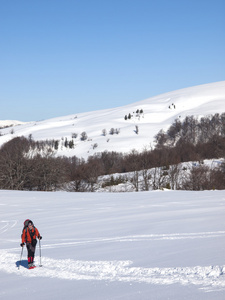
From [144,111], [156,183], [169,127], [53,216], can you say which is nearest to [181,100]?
[144,111]

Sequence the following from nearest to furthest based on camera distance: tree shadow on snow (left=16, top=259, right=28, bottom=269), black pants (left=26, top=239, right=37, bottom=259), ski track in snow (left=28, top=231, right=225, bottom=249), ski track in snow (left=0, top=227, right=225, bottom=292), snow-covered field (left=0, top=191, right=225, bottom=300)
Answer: snow-covered field (left=0, top=191, right=225, bottom=300)
ski track in snow (left=0, top=227, right=225, bottom=292)
black pants (left=26, top=239, right=37, bottom=259)
tree shadow on snow (left=16, top=259, right=28, bottom=269)
ski track in snow (left=28, top=231, right=225, bottom=249)

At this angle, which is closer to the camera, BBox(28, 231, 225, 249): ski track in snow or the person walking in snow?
the person walking in snow

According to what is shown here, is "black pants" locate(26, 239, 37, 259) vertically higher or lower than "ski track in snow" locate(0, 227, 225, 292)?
higher

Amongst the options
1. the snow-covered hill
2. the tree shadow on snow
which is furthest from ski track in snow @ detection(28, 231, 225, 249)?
the snow-covered hill

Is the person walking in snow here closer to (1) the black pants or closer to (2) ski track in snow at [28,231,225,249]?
(1) the black pants

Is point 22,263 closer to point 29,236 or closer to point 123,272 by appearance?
point 29,236

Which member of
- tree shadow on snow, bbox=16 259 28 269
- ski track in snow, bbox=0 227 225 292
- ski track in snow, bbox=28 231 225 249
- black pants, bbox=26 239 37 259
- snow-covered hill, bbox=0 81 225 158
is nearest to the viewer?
ski track in snow, bbox=0 227 225 292

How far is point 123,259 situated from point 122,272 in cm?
94

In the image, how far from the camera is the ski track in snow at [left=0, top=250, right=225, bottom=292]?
627 cm

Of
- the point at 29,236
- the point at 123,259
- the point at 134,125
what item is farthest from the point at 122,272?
the point at 134,125

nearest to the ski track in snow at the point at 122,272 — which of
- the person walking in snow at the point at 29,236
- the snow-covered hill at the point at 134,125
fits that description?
the person walking in snow at the point at 29,236

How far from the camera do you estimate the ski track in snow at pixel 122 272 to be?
627 centimetres

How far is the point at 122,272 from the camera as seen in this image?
727 centimetres

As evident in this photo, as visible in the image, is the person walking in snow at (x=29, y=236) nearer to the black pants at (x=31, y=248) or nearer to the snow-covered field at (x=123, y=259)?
the black pants at (x=31, y=248)
